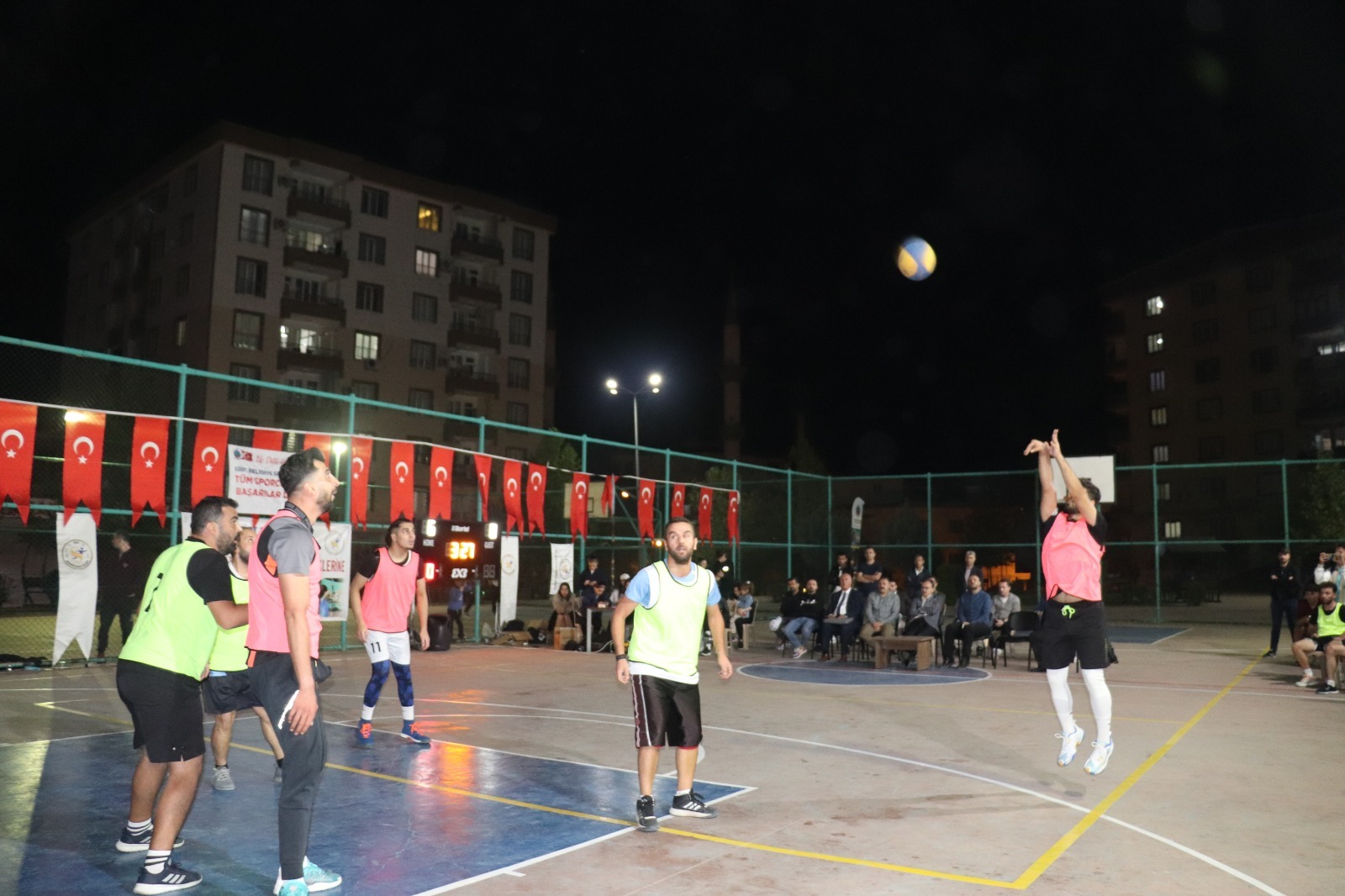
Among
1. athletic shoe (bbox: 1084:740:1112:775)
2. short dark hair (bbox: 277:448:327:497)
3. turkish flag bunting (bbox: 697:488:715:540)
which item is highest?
turkish flag bunting (bbox: 697:488:715:540)

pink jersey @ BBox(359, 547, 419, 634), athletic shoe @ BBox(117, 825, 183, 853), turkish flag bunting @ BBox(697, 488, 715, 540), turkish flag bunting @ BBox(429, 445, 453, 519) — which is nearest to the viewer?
athletic shoe @ BBox(117, 825, 183, 853)

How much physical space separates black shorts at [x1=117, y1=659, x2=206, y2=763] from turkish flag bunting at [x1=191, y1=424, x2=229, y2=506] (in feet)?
33.6

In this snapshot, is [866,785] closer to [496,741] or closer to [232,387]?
[496,741]

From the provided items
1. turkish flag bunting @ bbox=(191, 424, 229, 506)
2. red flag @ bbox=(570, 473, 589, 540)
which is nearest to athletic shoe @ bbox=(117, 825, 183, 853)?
turkish flag bunting @ bbox=(191, 424, 229, 506)

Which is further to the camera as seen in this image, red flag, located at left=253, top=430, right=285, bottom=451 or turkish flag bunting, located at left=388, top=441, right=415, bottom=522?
turkish flag bunting, located at left=388, top=441, right=415, bottom=522

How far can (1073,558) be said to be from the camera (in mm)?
7527

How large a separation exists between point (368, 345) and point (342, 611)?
42348mm

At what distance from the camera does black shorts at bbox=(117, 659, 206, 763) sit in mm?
5203

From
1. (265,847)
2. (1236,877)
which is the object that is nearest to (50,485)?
(265,847)

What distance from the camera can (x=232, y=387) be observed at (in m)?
49.7

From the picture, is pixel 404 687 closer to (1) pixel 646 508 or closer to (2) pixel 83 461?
(2) pixel 83 461

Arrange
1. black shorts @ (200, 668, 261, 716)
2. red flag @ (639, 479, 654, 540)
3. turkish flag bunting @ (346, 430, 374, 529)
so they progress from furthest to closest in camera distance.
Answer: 1. red flag @ (639, 479, 654, 540)
2. turkish flag bunting @ (346, 430, 374, 529)
3. black shorts @ (200, 668, 261, 716)

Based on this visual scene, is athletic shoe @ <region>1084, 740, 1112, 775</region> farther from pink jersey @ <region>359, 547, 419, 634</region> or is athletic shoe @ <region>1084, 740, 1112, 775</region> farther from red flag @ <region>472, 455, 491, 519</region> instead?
red flag @ <region>472, 455, 491, 519</region>

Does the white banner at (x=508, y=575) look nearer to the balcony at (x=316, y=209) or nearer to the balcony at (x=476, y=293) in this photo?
the balcony at (x=316, y=209)
